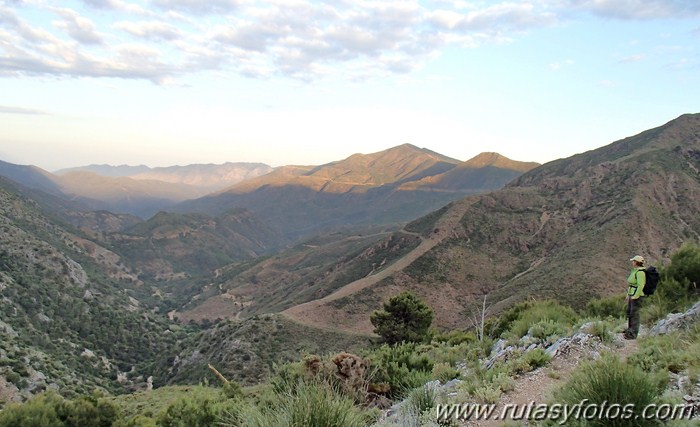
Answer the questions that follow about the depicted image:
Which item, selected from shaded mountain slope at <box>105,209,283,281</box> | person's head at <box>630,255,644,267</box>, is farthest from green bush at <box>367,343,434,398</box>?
shaded mountain slope at <box>105,209,283,281</box>

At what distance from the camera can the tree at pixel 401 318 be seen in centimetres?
2997

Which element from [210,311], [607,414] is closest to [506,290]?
[607,414]

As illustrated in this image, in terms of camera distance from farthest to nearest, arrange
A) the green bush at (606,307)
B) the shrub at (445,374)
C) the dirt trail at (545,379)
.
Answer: the green bush at (606,307), the shrub at (445,374), the dirt trail at (545,379)

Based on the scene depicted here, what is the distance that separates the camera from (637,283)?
1055cm

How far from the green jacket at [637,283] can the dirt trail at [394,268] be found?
42073 millimetres

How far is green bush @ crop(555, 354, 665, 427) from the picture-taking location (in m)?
5.34

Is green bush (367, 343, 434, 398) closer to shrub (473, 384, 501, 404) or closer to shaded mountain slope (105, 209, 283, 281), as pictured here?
shrub (473, 384, 501, 404)

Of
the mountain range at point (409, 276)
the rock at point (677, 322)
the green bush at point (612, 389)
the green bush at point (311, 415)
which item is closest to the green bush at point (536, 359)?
the rock at point (677, 322)

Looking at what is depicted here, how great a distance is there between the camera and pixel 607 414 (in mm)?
5316

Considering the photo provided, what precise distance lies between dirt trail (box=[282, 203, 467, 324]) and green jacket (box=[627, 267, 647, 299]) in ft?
138

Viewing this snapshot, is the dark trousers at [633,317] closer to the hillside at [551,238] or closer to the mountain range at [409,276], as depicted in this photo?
the mountain range at [409,276]

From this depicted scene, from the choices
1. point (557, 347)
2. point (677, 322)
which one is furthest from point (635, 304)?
point (557, 347)

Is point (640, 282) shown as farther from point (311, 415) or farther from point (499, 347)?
point (311, 415)

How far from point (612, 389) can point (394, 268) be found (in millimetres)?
53802
